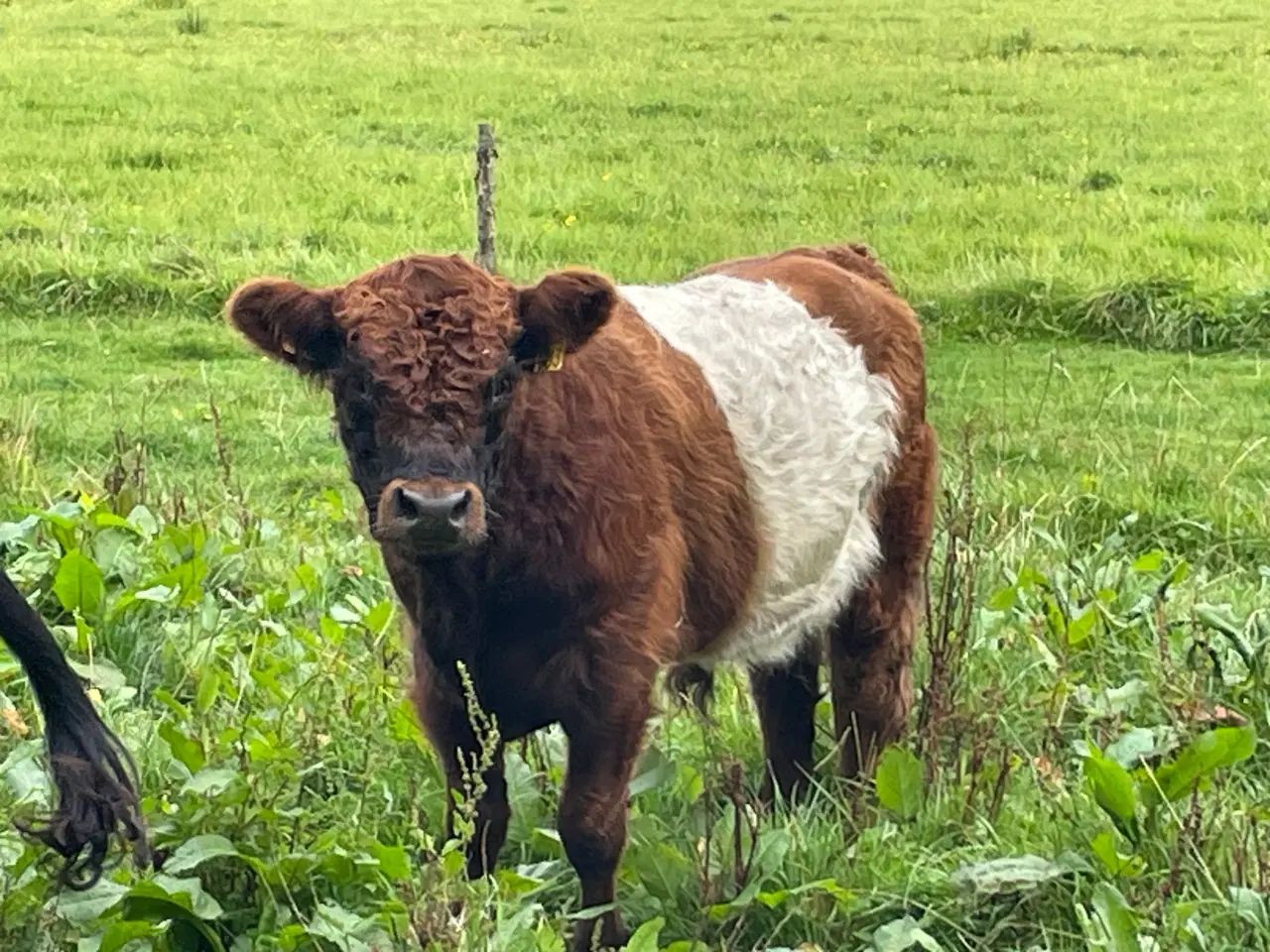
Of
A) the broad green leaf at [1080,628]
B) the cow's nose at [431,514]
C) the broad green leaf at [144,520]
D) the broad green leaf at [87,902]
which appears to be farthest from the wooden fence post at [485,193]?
the broad green leaf at [87,902]

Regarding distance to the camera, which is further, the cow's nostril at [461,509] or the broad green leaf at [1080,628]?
the broad green leaf at [1080,628]

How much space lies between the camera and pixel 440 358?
3287 mm

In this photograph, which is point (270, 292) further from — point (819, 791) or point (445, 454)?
point (819, 791)

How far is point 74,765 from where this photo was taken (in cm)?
290

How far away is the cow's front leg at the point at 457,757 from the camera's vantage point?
12.0 feet

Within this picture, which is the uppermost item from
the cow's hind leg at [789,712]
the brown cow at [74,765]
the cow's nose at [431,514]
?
the cow's nose at [431,514]

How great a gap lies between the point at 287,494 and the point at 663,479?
404cm

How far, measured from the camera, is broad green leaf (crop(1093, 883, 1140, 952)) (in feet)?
10.1

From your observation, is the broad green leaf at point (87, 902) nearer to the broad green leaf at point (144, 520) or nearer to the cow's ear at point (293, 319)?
the cow's ear at point (293, 319)

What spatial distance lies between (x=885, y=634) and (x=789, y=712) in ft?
1.04

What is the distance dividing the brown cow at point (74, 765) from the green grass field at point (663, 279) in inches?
12.0

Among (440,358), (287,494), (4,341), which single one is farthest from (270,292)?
(4,341)

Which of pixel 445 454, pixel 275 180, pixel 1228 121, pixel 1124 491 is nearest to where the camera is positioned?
pixel 445 454

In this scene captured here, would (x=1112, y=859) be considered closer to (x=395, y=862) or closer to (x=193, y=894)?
(x=395, y=862)
